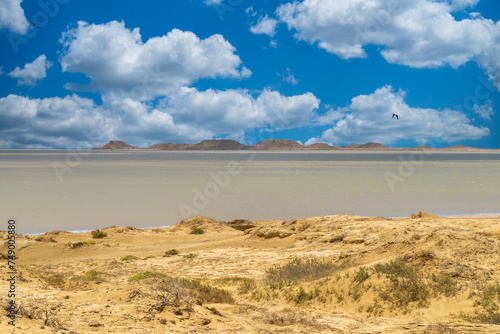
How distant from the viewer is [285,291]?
10.1 meters

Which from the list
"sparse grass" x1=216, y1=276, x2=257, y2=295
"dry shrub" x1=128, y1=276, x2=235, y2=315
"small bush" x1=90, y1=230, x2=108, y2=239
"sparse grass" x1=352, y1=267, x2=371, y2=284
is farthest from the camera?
"small bush" x1=90, y1=230, x2=108, y2=239

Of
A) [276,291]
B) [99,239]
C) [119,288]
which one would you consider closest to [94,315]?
[119,288]

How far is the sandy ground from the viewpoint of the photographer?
23.6 feet

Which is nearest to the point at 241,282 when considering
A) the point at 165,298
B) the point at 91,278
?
the point at 91,278

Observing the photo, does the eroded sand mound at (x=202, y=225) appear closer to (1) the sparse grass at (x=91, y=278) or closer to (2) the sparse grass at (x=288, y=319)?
(1) the sparse grass at (x=91, y=278)

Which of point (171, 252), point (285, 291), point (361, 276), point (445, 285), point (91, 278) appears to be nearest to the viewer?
point (445, 285)

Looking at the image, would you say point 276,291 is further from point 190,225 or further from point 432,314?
point 190,225

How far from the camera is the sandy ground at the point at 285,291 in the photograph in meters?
7.19

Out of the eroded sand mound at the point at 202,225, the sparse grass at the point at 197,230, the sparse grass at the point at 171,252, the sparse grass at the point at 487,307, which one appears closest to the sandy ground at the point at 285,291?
the sparse grass at the point at 487,307

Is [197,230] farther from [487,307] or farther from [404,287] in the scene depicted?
[487,307]

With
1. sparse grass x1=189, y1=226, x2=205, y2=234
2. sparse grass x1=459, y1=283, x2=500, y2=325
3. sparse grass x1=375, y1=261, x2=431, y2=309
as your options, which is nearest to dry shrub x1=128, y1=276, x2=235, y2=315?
sparse grass x1=375, y1=261, x2=431, y2=309

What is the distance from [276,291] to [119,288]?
12.2 feet

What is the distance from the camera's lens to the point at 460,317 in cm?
795

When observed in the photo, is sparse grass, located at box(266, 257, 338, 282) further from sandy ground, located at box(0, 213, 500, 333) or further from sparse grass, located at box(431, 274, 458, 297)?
sparse grass, located at box(431, 274, 458, 297)
